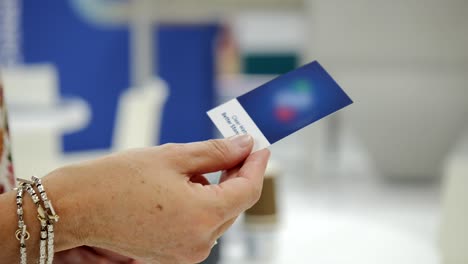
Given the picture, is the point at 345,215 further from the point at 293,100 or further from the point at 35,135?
the point at 293,100

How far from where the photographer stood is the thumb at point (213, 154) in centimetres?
59

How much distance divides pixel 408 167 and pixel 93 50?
2.56 m

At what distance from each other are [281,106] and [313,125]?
285 cm

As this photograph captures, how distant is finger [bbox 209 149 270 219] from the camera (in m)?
0.57

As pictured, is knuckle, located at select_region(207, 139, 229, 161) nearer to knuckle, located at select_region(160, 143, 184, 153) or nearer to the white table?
knuckle, located at select_region(160, 143, 184, 153)

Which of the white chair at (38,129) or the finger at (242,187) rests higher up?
the finger at (242,187)

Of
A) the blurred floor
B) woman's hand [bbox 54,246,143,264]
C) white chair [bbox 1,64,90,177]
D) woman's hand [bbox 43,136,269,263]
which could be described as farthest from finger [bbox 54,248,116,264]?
white chair [bbox 1,64,90,177]

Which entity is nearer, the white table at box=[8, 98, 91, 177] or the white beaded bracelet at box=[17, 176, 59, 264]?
the white beaded bracelet at box=[17, 176, 59, 264]

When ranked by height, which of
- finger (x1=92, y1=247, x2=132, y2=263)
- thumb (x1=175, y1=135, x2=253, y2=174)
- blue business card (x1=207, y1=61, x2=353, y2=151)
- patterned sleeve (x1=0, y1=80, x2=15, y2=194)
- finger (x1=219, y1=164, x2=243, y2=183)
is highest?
blue business card (x1=207, y1=61, x2=353, y2=151)

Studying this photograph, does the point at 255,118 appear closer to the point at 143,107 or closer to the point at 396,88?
the point at 143,107

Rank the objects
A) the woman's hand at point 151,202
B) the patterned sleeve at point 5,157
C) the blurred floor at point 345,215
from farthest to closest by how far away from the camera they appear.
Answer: the blurred floor at point 345,215 → the patterned sleeve at point 5,157 → the woman's hand at point 151,202

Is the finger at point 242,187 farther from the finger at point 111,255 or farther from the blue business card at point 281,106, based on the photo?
the finger at point 111,255

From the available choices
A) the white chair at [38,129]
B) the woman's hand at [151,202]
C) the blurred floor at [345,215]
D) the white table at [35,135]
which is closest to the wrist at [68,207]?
the woman's hand at [151,202]

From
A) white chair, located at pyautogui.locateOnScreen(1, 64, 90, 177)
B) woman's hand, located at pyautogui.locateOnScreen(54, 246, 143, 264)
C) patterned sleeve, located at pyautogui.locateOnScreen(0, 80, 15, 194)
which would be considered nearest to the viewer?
woman's hand, located at pyautogui.locateOnScreen(54, 246, 143, 264)
